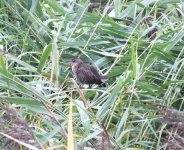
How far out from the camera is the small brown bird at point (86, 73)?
364 cm

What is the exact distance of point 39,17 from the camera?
4.51m

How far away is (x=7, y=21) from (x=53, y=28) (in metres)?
0.30

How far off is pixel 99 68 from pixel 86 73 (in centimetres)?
25

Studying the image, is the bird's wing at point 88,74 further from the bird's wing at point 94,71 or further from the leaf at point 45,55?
the leaf at point 45,55

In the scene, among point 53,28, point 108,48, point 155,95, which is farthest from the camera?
point 53,28

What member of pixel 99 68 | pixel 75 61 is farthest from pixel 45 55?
pixel 99 68

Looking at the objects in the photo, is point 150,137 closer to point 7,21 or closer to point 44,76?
point 44,76

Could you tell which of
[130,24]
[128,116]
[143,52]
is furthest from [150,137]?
[130,24]

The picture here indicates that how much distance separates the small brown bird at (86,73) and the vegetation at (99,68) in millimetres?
51

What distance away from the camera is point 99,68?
3922mm

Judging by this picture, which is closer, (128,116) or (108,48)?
(128,116)

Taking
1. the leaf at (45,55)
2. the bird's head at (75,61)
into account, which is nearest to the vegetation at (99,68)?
the leaf at (45,55)

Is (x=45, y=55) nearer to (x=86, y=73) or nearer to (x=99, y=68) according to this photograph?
(x=86, y=73)

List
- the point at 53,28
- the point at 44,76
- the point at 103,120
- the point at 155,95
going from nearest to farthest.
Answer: the point at 103,120
the point at 155,95
the point at 44,76
the point at 53,28
